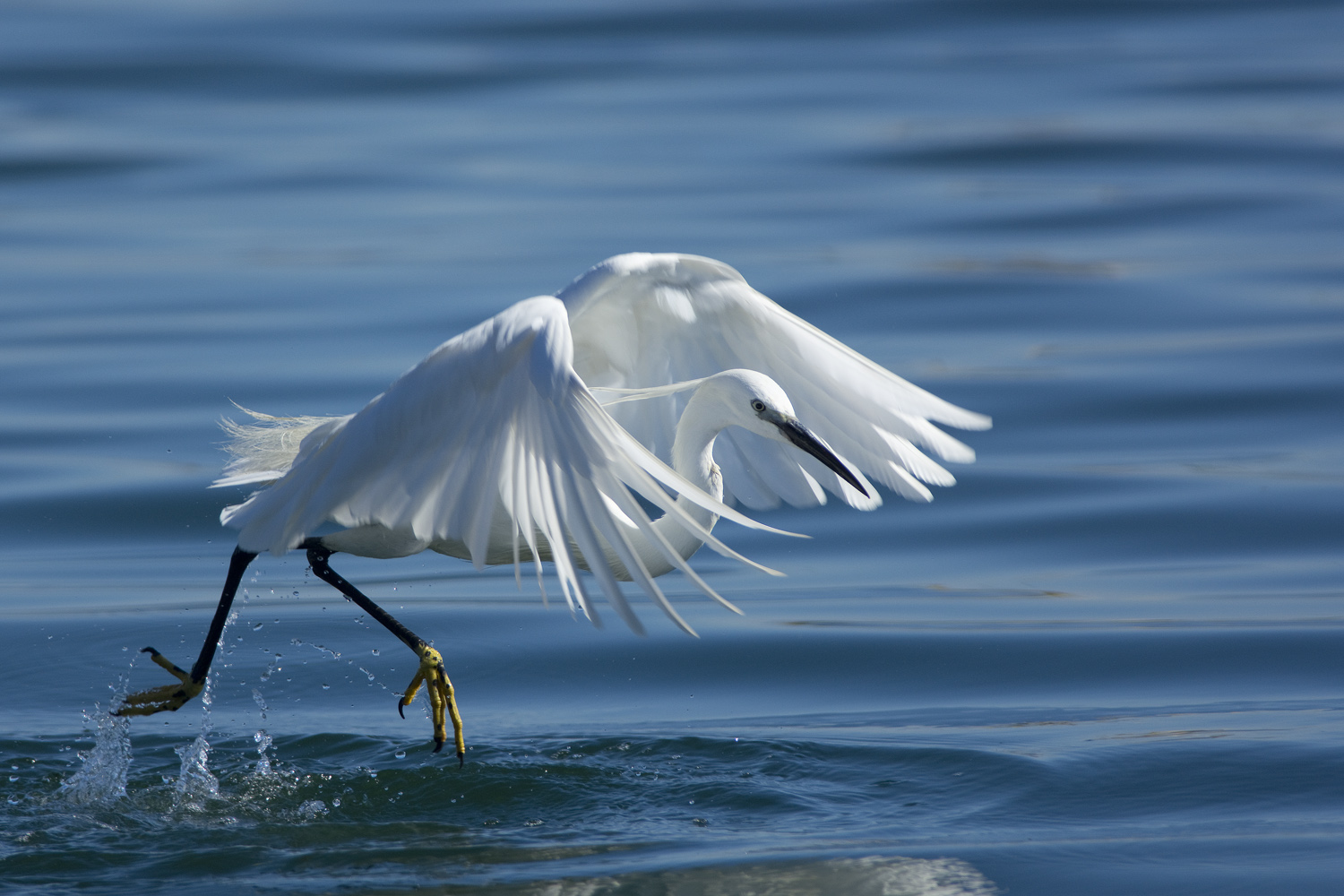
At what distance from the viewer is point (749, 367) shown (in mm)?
5395

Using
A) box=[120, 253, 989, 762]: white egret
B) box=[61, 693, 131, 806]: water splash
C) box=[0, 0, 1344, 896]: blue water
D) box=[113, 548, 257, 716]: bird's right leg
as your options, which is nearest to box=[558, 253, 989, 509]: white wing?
box=[120, 253, 989, 762]: white egret

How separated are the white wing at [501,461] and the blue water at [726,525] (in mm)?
910

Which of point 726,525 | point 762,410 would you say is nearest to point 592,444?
point 762,410

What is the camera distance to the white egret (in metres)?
3.84

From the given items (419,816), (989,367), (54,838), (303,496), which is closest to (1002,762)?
(419,816)

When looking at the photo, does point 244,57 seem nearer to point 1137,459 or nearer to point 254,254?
point 254,254

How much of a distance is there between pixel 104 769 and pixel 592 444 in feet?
6.76

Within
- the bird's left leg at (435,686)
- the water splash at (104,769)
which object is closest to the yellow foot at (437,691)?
the bird's left leg at (435,686)

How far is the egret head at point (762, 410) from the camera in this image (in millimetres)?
4668

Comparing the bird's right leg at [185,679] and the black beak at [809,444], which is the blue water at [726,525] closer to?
the bird's right leg at [185,679]

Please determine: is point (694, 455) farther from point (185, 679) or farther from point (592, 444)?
point (185, 679)

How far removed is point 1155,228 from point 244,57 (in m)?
10.5

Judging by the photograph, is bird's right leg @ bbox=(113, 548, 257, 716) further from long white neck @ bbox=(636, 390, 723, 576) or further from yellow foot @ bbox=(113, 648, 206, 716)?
long white neck @ bbox=(636, 390, 723, 576)

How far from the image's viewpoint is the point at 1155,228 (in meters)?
12.6
